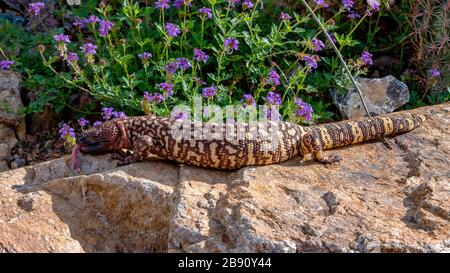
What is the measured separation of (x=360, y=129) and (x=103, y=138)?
177 centimetres

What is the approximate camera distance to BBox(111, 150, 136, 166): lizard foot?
4074 mm

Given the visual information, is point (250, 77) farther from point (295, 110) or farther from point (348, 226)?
point (348, 226)

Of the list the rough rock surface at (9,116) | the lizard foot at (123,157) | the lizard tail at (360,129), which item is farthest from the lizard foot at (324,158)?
the rough rock surface at (9,116)

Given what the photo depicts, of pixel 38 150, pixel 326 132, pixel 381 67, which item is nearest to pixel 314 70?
pixel 381 67

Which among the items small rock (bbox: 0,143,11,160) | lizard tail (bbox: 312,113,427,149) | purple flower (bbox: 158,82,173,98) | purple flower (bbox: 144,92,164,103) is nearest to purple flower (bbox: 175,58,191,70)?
purple flower (bbox: 158,82,173,98)

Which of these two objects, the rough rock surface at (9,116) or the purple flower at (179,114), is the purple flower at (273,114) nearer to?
the purple flower at (179,114)

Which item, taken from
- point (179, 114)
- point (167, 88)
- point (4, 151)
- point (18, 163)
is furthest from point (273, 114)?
point (4, 151)

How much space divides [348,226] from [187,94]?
187 cm

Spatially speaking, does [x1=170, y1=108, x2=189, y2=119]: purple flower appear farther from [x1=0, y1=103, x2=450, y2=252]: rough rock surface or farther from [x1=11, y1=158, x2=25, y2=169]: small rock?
[x1=11, y1=158, x2=25, y2=169]: small rock

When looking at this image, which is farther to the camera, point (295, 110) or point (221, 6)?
point (221, 6)

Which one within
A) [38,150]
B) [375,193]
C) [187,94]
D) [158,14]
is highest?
[158,14]

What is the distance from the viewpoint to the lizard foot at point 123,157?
4074 millimetres

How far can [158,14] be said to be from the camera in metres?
5.66

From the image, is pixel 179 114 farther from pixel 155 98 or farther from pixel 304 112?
pixel 304 112
